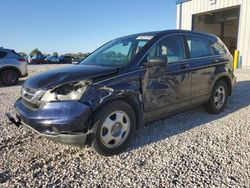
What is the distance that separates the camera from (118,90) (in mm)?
3141

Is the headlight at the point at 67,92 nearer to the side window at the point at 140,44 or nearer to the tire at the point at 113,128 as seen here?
the tire at the point at 113,128

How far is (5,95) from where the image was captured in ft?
24.6

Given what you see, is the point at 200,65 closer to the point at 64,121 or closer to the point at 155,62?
the point at 155,62

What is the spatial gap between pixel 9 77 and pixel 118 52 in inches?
301

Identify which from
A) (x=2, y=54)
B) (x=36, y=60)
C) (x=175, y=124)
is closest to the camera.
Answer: (x=175, y=124)

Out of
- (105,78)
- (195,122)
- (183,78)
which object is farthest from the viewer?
(195,122)

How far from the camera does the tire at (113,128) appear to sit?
9.86 ft

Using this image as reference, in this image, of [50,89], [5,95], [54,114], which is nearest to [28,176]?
[54,114]

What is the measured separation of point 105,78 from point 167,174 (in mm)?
1396

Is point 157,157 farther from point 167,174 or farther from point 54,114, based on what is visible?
point 54,114

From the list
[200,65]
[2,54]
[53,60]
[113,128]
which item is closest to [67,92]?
[113,128]

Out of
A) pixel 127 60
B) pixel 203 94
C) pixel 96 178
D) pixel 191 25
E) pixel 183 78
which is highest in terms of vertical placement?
pixel 191 25

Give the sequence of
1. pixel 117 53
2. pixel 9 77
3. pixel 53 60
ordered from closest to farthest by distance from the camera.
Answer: pixel 117 53
pixel 9 77
pixel 53 60

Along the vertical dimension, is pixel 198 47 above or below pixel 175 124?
above
